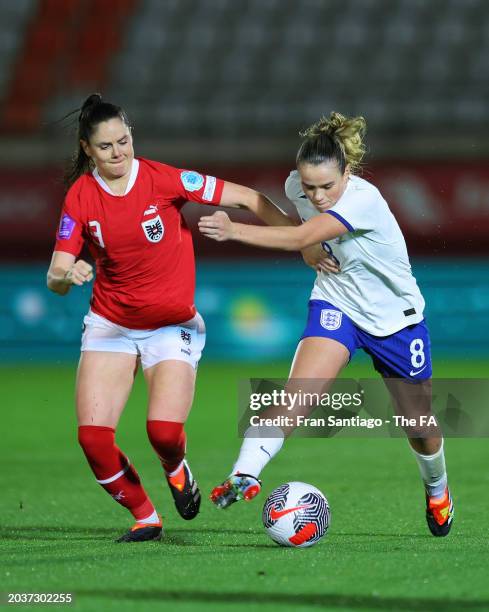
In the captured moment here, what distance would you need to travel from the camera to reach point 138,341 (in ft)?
17.9

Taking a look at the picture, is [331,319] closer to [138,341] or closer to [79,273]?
[138,341]

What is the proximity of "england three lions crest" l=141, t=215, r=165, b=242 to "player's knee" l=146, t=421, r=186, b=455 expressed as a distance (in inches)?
33.4

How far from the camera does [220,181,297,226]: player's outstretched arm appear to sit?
5.40 m

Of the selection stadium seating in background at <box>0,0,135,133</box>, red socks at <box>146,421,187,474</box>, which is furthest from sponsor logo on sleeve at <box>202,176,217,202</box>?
stadium seating in background at <box>0,0,135,133</box>

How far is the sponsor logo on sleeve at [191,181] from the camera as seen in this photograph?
5410 millimetres

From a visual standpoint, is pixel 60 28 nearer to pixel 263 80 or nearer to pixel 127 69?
pixel 127 69

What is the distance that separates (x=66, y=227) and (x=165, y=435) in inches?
41.5

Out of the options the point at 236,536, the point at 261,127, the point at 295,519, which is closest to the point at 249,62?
→ the point at 261,127

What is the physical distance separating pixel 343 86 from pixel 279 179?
2639mm

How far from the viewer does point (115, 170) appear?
17.1 ft

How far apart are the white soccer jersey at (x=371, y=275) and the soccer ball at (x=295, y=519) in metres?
0.87

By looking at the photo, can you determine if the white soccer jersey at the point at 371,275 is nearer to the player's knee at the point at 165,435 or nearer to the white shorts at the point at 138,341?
the white shorts at the point at 138,341

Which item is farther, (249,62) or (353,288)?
(249,62)

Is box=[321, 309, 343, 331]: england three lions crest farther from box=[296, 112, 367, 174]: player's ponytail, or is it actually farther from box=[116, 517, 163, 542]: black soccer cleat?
box=[116, 517, 163, 542]: black soccer cleat
